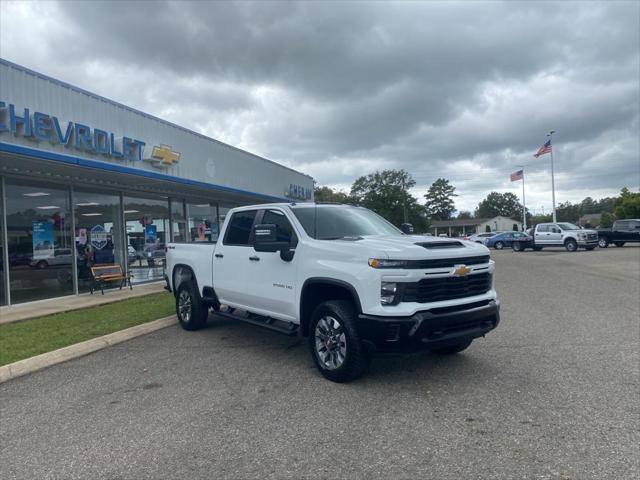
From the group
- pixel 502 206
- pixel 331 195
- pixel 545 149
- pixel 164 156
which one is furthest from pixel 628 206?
pixel 502 206

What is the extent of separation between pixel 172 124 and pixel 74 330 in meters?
9.60

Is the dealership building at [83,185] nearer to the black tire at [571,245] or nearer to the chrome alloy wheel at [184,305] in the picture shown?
the chrome alloy wheel at [184,305]

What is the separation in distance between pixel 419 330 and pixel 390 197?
3623 inches

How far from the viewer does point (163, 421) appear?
13.4 feet

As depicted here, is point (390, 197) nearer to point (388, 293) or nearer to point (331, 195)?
point (331, 195)

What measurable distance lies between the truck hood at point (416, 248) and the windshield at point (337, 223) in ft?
1.82

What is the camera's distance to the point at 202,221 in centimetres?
1856

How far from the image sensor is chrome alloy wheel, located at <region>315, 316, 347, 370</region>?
4.85 m

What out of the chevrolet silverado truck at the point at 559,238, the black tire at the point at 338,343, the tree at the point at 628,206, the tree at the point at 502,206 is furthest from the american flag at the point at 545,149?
the tree at the point at 502,206

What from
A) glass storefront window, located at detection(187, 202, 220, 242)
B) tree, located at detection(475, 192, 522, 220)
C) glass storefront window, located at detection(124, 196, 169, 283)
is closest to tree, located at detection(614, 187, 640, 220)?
glass storefront window, located at detection(187, 202, 220, 242)

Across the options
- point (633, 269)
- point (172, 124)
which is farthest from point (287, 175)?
point (633, 269)

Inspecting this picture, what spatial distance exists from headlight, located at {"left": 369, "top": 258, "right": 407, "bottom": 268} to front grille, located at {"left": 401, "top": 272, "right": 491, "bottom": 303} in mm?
207

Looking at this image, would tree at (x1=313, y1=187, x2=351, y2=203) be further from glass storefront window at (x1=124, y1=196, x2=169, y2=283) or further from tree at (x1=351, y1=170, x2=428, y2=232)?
glass storefront window at (x1=124, y1=196, x2=169, y2=283)

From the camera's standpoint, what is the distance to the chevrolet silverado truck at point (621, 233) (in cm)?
2934
